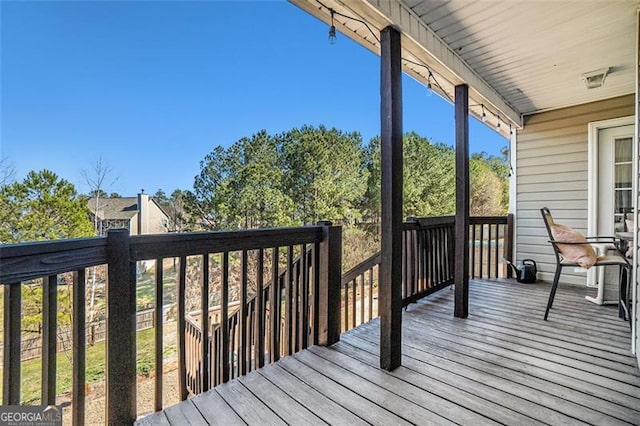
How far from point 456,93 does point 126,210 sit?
1500cm

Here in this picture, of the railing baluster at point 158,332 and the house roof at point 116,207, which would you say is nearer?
the railing baluster at point 158,332

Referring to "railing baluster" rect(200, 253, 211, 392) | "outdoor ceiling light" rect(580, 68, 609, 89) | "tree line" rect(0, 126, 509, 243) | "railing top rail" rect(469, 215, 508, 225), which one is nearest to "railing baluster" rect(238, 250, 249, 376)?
"railing baluster" rect(200, 253, 211, 392)

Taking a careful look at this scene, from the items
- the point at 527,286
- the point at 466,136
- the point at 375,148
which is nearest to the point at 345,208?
the point at 375,148

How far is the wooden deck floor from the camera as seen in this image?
1.49m

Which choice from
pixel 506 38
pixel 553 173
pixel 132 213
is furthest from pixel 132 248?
pixel 132 213

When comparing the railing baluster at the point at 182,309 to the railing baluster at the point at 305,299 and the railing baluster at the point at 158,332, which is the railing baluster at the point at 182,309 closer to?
the railing baluster at the point at 158,332

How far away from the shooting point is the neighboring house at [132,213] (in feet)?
40.3

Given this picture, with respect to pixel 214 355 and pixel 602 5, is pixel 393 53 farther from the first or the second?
pixel 214 355

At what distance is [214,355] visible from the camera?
2.97 meters

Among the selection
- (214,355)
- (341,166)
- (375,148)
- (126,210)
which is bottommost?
(214,355)

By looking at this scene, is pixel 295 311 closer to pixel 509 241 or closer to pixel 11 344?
Result: pixel 11 344

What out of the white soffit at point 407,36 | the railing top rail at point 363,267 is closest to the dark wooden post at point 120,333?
the white soffit at point 407,36

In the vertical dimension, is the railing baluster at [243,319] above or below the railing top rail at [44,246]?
below

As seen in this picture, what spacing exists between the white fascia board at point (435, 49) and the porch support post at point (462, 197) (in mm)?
208
